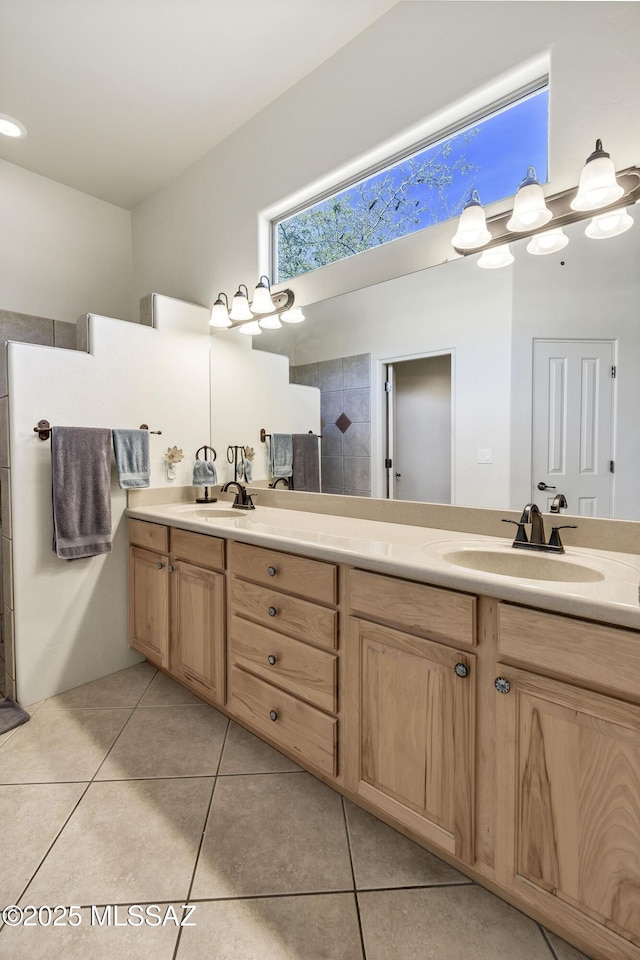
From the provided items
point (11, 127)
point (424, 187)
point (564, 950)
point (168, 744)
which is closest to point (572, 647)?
point (564, 950)

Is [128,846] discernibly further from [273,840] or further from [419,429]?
[419,429]

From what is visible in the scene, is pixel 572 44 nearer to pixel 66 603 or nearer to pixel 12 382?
pixel 12 382

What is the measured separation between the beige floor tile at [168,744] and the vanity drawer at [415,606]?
0.98 m

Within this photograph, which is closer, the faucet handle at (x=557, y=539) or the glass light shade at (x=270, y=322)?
the faucet handle at (x=557, y=539)

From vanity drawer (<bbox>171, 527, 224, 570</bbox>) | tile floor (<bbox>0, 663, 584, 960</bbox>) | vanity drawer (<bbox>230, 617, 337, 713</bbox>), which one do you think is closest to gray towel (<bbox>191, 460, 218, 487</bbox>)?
vanity drawer (<bbox>171, 527, 224, 570</bbox>)

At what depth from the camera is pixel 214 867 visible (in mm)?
1296

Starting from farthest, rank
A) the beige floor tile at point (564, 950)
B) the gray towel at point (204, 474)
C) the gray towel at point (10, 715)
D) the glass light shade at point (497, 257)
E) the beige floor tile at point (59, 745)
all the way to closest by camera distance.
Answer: the gray towel at point (204, 474), the gray towel at point (10, 715), the beige floor tile at point (59, 745), the glass light shade at point (497, 257), the beige floor tile at point (564, 950)

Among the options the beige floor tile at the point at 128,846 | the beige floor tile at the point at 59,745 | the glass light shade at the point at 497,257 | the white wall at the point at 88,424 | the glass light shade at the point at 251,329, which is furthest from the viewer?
the glass light shade at the point at 251,329

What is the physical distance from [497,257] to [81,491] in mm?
2086

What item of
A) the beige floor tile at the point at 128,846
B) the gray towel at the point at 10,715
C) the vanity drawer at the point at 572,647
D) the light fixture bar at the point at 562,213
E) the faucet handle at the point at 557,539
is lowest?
the beige floor tile at the point at 128,846

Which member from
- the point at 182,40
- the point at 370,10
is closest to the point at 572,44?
the point at 370,10

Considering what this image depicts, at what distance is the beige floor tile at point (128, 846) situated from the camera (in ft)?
4.02

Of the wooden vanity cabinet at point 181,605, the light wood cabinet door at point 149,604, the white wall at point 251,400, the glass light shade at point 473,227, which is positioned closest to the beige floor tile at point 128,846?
the wooden vanity cabinet at point 181,605

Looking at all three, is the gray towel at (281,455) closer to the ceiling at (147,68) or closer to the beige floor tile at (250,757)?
the beige floor tile at (250,757)
